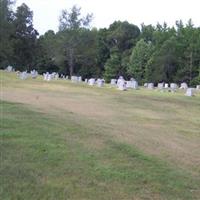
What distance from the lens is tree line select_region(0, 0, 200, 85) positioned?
64812 millimetres

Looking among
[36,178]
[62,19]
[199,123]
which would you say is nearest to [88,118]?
[199,123]

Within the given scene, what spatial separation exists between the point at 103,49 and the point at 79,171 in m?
75.0

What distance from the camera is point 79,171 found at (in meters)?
6.62

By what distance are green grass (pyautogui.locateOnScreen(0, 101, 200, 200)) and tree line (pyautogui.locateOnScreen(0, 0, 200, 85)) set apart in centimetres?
4963

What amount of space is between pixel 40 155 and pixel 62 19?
6639 centimetres

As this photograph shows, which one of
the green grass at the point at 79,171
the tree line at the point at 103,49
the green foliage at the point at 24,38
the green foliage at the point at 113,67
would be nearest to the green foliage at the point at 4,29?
the tree line at the point at 103,49

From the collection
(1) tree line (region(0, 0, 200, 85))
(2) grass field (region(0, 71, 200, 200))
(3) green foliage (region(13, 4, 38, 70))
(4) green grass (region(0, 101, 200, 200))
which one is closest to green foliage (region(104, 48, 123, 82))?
(1) tree line (region(0, 0, 200, 85))

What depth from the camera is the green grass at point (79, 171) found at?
5.91m

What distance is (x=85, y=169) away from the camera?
264 inches

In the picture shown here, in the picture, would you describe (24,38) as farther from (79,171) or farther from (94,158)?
(79,171)

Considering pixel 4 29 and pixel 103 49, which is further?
pixel 103 49

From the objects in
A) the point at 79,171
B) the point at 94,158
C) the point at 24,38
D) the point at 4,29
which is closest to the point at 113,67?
the point at 24,38

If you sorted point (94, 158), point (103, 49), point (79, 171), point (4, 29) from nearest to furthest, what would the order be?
point (79, 171)
point (94, 158)
point (4, 29)
point (103, 49)

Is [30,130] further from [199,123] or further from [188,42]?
[188,42]
